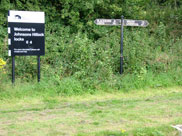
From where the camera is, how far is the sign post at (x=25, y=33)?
9961 mm

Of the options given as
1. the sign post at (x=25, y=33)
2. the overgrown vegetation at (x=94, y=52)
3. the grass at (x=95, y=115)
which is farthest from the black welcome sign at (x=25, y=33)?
the grass at (x=95, y=115)

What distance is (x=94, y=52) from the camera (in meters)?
12.8

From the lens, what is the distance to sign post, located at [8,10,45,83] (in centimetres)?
996

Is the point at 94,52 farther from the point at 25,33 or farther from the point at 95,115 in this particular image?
the point at 95,115

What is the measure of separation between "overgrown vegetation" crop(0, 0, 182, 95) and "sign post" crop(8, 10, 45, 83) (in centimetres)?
97

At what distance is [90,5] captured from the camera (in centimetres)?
1524

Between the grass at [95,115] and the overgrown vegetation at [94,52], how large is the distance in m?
0.90

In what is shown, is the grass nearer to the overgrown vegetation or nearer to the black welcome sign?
the overgrown vegetation

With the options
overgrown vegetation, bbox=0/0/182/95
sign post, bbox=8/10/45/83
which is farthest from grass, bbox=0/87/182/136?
sign post, bbox=8/10/45/83

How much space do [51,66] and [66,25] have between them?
4590 millimetres

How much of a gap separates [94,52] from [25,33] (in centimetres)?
357

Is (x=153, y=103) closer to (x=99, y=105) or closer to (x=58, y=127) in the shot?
(x=99, y=105)

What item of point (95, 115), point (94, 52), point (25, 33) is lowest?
point (95, 115)

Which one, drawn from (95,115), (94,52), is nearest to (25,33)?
(94,52)
